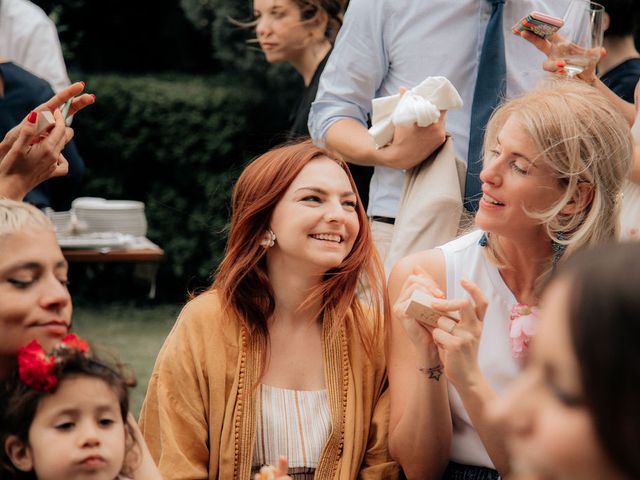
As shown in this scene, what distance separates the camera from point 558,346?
1010 mm

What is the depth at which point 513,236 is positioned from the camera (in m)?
2.79

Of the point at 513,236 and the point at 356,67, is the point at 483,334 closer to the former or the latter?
the point at 513,236

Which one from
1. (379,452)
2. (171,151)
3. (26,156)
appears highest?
(26,156)

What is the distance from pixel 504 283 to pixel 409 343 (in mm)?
350

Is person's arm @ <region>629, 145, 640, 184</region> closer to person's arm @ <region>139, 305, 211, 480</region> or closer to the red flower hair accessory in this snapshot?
person's arm @ <region>139, 305, 211, 480</region>

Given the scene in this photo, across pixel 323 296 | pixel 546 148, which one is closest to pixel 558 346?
pixel 546 148

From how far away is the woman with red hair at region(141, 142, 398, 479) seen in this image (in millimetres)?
2814

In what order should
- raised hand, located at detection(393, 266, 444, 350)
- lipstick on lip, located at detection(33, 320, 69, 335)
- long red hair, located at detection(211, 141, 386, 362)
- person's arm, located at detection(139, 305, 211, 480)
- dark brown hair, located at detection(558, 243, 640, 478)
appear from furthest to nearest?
1. long red hair, located at detection(211, 141, 386, 362)
2. person's arm, located at detection(139, 305, 211, 480)
3. raised hand, located at detection(393, 266, 444, 350)
4. lipstick on lip, located at detection(33, 320, 69, 335)
5. dark brown hair, located at detection(558, 243, 640, 478)

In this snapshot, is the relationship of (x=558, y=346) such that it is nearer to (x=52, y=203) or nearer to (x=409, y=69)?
(x=409, y=69)

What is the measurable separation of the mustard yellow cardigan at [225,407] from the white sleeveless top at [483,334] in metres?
0.21

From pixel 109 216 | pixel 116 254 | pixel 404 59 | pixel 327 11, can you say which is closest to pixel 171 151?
pixel 109 216

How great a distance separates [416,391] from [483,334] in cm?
29

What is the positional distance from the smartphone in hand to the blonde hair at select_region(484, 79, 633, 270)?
1.31ft

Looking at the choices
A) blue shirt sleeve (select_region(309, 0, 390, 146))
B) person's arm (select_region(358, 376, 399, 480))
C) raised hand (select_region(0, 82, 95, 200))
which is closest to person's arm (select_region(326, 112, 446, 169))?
blue shirt sleeve (select_region(309, 0, 390, 146))
